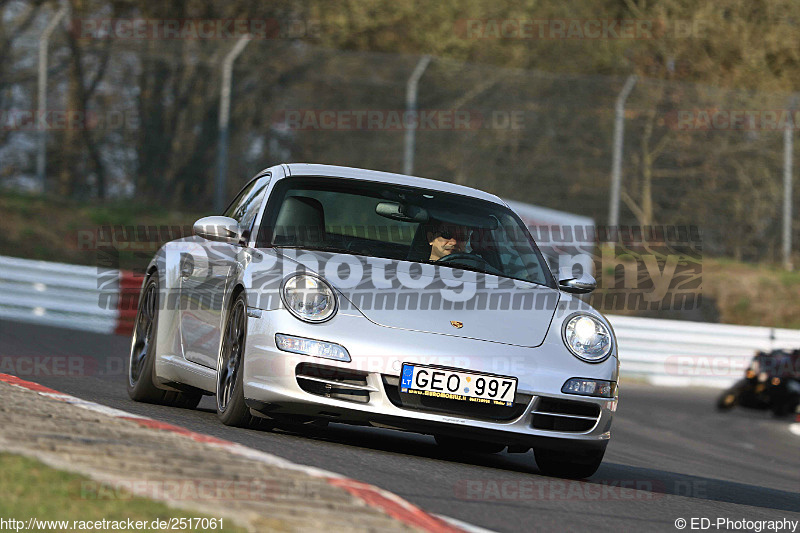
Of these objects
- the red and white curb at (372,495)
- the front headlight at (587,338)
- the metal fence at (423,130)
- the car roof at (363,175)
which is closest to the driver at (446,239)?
the car roof at (363,175)

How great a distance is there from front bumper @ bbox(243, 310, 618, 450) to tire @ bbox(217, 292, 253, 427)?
0.11 m

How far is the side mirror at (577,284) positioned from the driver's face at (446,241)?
60cm

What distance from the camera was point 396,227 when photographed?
757 centimetres

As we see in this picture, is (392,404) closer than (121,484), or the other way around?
(121,484)

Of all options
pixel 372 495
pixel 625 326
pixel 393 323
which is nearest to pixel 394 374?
pixel 393 323

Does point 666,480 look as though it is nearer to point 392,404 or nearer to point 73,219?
point 392,404

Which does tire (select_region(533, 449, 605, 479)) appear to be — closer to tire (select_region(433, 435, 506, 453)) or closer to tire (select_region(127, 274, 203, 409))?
tire (select_region(433, 435, 506, 453))

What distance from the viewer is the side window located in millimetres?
7673

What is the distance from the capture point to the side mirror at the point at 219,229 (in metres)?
7.29

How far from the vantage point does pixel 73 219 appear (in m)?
22.9

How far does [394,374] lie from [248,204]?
2.20 m

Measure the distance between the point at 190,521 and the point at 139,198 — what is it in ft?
63.7

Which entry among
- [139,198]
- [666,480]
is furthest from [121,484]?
[139,198]

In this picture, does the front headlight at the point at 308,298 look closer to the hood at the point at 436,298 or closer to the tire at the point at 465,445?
the hood at the point at 436,298
